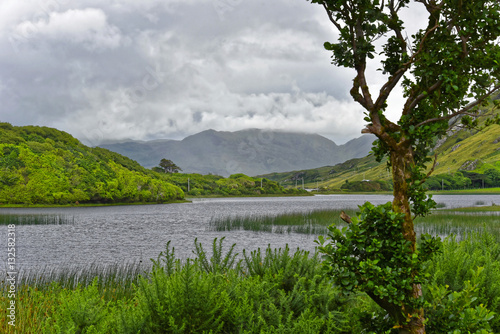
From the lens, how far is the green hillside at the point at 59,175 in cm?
8761

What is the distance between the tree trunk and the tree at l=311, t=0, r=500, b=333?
0.5 inches

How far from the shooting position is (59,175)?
313 feet

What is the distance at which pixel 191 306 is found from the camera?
4.93 m

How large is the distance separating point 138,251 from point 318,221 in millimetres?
20569

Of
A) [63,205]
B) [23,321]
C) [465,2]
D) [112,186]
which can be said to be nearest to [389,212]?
[465,2]

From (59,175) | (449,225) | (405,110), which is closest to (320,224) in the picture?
(449,225)

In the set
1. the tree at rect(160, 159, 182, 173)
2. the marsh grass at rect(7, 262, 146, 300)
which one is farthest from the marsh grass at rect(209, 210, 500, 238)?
the tree at rect(160, 159, 182, 173)

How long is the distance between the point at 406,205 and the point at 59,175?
10634 centimetres

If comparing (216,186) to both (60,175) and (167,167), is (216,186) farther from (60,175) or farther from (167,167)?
(60,175)

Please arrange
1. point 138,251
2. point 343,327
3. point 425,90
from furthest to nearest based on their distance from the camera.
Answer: point 138,251, point 343,327, point 425,90

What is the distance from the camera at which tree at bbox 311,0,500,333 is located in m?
4.04

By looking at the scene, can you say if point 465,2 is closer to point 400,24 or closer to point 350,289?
point 400,24

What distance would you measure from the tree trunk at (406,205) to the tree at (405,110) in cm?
1

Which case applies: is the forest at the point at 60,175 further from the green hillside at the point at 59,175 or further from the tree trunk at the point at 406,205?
the tree trunk at the point at 406,205
